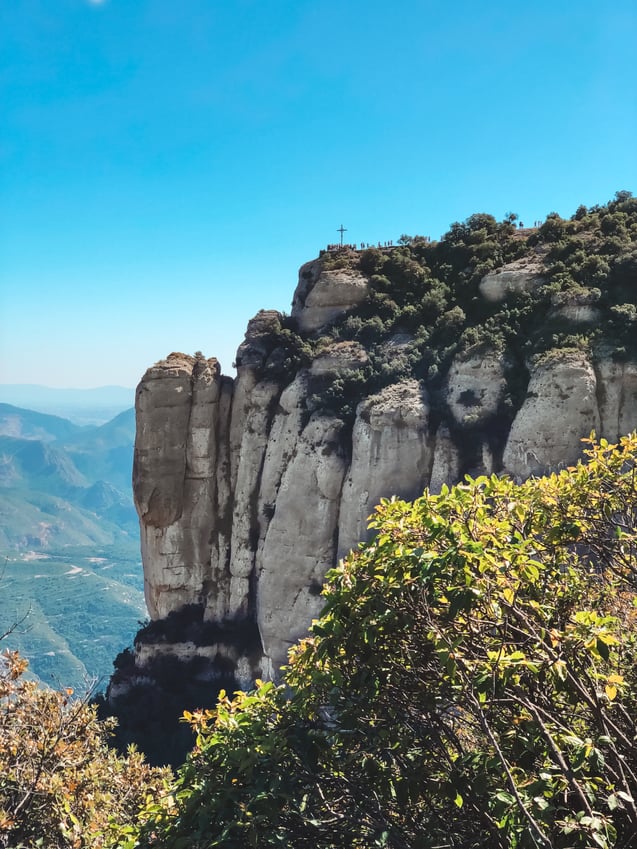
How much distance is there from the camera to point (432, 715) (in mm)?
5582

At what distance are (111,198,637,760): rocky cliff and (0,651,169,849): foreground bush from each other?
53.1ft

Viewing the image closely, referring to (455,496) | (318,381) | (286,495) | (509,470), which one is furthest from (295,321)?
(455,496)

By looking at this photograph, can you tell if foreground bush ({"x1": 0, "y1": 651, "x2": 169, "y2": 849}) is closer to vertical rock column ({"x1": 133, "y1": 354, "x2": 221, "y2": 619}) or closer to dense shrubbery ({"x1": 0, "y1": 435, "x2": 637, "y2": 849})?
dense shrubbery ({"x1": 0, "y1": 435, "x2": 637, "y2": 849})

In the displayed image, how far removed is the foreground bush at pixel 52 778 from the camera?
270 inches

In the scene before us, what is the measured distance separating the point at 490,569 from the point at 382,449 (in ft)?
64.9

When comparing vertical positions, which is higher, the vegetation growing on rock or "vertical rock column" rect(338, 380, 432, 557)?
the vegetation growing on rock

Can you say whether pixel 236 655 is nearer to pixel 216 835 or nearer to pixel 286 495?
pixel 286 495

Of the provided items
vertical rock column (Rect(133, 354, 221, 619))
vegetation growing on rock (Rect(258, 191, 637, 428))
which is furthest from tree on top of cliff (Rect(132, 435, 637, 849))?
vertical rock column (Rect(133, 354, 221, 619))

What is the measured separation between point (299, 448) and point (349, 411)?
2.98m

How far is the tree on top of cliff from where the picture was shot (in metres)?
4.55

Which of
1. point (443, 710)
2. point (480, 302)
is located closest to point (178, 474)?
point (480, 302)

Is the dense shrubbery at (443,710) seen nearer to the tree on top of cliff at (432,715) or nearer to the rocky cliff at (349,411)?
the tree on top of cliff at (432,715)

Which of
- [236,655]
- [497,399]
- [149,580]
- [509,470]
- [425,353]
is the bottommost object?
[236,655]

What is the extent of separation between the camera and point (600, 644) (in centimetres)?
438
